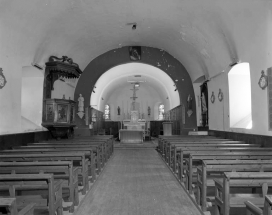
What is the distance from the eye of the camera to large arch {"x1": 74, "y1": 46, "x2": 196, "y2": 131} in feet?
46.9

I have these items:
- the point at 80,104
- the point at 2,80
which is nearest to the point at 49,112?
the point at 2,80

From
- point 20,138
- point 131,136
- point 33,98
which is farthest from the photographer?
point 131,136

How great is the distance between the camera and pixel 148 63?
47.3 ft

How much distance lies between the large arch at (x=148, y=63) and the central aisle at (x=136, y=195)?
7.89 meters

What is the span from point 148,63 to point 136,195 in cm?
1045

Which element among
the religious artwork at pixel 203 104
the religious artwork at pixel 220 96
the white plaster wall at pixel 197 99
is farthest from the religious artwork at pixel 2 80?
the white plaster wall at pixel 197 99

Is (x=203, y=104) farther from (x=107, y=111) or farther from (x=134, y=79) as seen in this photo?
(x=107, y=111)

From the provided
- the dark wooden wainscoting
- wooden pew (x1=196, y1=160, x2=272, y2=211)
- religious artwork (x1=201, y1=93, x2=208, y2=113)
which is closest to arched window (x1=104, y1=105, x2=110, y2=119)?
religious artwork (x1=201, y1=93, x2=208, y2=113)

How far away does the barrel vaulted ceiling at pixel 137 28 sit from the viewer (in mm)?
7148

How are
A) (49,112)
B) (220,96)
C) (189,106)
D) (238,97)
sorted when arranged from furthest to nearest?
(189,106) < (220,96) < (238,97) < (49,112)

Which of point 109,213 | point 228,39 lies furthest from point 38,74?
point 109,213

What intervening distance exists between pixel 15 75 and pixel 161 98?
1647 centimetres

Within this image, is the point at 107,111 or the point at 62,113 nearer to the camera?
the point at 62,113

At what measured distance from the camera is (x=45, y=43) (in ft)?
30.6
